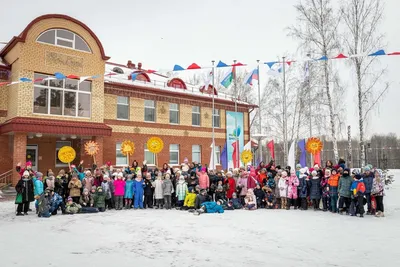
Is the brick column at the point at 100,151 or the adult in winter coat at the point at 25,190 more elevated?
the brick column at the point at 100,151

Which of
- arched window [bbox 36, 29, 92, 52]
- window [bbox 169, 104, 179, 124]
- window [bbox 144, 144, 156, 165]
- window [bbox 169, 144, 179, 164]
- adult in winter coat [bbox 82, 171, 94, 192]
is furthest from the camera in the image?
window [bbox 169, 104, 179, 124]

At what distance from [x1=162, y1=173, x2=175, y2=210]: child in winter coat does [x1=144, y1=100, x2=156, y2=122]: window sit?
1100 centimetres

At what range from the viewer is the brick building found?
17641 millimetres

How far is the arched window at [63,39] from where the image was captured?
18.4 meters

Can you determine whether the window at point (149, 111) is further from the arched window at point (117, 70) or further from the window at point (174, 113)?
the arched window at point (117, 70)

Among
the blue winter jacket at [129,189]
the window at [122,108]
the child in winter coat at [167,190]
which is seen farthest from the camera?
the window at [122,108]

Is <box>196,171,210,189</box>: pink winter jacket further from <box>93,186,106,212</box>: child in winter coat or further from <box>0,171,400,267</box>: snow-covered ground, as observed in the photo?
<box>93,186,106,212</box>: child in winter coat

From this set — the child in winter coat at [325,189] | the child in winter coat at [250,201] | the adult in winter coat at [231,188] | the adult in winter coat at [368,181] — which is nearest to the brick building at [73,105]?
the adult in winter coat at [231,188]

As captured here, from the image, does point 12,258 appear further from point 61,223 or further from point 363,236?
point 363,236

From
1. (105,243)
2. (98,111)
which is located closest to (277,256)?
(105,243)

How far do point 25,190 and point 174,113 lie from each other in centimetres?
1488

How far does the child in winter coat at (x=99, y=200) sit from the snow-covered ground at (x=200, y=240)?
4.00 ft

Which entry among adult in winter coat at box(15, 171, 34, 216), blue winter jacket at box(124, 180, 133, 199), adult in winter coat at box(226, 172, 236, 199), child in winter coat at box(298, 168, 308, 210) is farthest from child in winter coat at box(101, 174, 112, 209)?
child in winter coat at box(298, 168, 308, 210)

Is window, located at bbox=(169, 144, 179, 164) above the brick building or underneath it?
underneath
